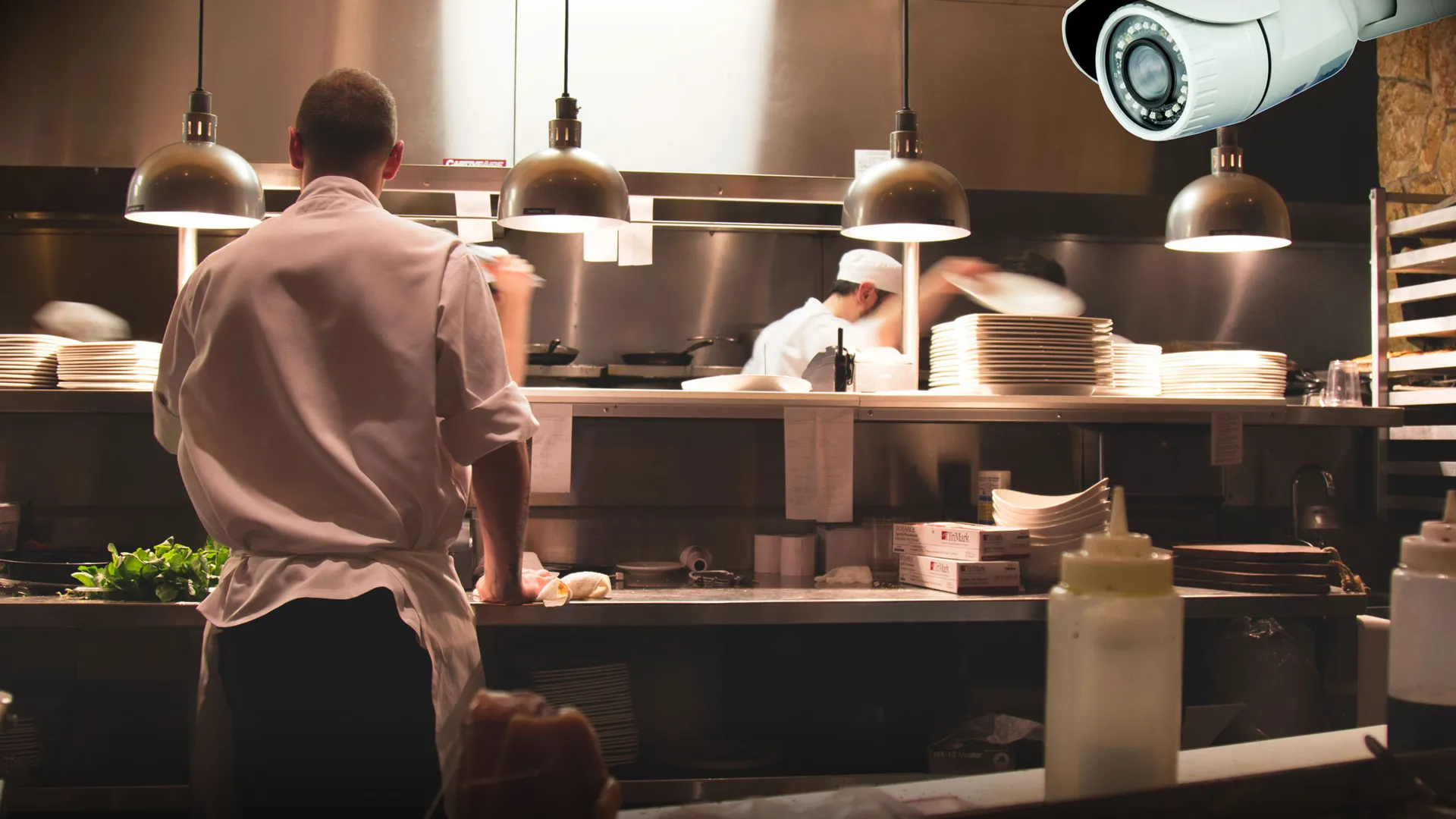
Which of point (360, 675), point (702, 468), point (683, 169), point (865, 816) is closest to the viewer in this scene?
point (865, 816)

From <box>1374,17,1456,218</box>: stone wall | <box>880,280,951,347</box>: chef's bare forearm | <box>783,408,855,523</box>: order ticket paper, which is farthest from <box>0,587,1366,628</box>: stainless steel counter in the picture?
<box>1374,17,1456,218</box>: stone wall

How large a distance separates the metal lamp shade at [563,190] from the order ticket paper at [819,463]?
0.86 metres

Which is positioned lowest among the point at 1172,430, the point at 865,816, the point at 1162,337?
the point at 865,816

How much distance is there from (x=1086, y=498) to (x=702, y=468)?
4.17 feet

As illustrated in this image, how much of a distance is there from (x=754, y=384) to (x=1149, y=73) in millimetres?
1708

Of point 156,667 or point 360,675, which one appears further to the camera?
point 156,667

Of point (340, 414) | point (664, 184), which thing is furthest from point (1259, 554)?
point (340, 414)

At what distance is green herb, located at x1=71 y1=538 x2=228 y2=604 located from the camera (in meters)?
2.65

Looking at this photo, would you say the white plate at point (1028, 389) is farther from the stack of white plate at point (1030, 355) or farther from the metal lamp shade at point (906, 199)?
the metal lamp shade at point (906, 199)

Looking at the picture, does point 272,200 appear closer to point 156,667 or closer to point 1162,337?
point 156,667

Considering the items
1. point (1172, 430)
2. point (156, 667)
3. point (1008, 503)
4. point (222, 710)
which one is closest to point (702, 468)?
point (1008, 503)

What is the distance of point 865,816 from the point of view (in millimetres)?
773

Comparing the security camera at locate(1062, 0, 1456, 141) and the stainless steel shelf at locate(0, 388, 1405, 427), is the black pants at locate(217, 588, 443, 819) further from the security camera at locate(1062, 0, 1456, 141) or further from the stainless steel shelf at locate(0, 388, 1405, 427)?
the stainless steel shelf at locate(0, 388, 1405, 427)

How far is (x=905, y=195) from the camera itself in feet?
9.46
